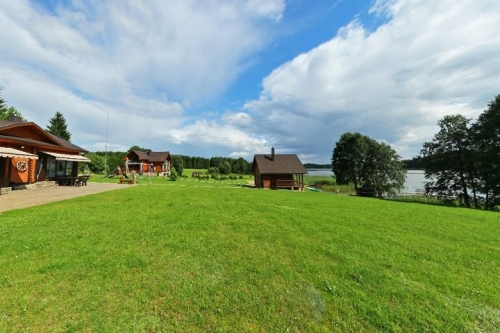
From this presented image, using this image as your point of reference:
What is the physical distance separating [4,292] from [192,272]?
10.7 ft

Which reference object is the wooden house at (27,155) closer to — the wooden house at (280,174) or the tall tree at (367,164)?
the wooden house at (280,174)

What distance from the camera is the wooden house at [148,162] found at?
51000mm

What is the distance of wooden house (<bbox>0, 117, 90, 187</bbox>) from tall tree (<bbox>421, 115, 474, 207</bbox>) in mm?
44092

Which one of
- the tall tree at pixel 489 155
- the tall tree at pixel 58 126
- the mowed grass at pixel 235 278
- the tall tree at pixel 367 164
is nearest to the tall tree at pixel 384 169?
the tall tree at pixel 367 164

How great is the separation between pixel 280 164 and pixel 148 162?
33204 millimetres

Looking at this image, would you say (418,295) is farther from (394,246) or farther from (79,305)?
(79,305)

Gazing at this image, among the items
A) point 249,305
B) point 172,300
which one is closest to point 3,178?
point 172,300

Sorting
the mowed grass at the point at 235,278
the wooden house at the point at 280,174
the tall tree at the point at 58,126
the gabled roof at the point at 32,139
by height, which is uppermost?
the tall tree at the point at 58,126

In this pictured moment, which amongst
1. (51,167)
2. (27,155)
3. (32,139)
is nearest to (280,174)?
(51,167)

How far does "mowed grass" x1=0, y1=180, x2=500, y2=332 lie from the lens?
3.71 meters

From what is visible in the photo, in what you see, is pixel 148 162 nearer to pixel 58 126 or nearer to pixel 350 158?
pixel 58 126

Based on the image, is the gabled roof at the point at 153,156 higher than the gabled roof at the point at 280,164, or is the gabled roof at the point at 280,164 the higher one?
the gabled roof at the point at 153,156

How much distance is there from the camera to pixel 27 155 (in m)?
16.1

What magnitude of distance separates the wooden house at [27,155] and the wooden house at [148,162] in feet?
89.4
